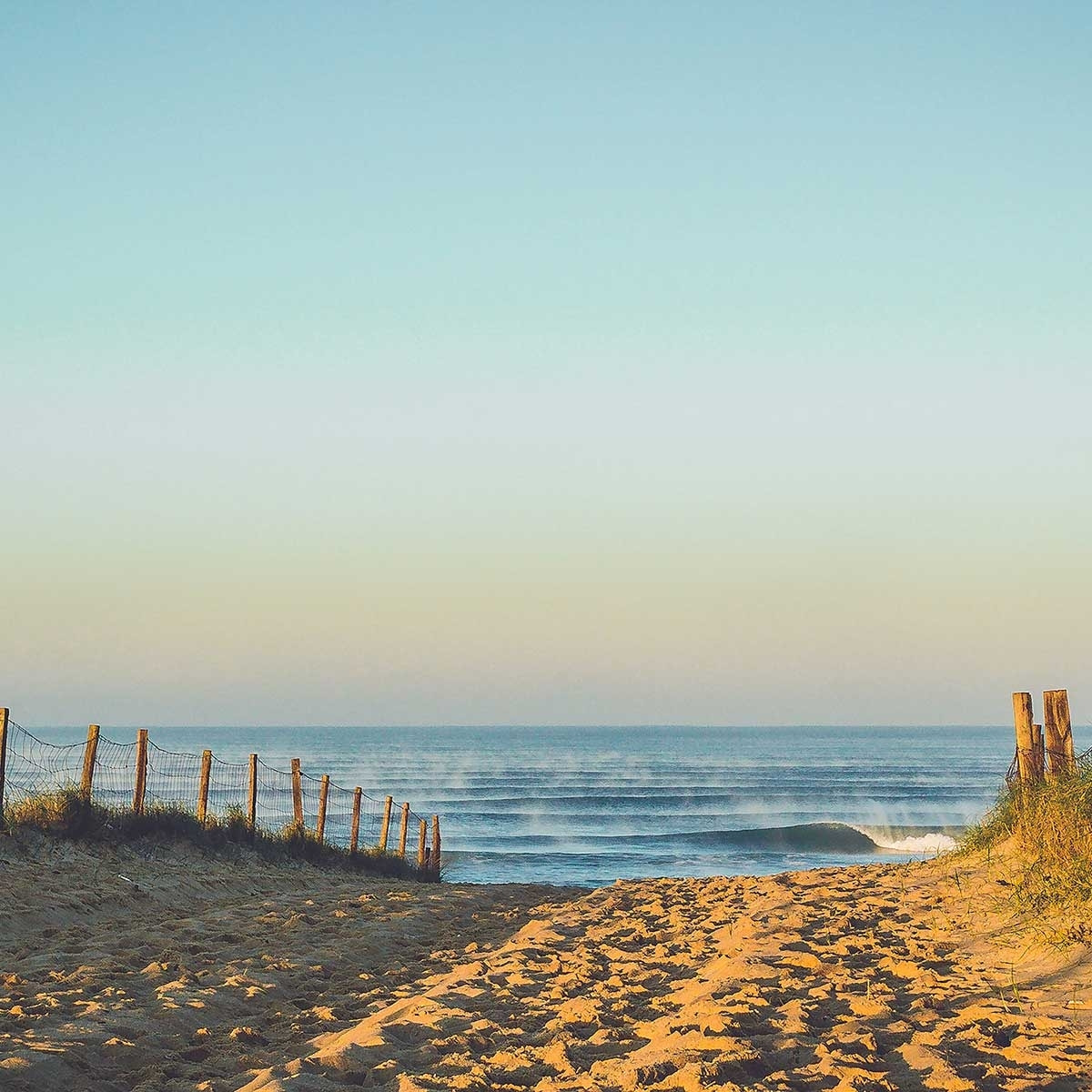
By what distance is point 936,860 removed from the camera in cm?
1184

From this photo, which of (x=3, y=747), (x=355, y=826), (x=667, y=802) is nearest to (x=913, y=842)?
(x=667, y=802)

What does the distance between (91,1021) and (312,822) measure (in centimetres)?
3413

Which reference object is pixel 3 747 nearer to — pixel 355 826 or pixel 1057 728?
pixel 355 826

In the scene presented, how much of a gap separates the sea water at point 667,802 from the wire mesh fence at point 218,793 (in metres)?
2.48

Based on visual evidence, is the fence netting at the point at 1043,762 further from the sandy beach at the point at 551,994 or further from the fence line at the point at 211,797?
the fence line at the point at 211,797

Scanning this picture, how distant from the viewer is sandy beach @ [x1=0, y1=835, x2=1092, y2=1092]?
4863 mm

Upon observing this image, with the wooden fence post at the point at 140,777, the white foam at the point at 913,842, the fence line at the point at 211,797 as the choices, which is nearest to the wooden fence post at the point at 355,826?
the fence line at the point at 211,797

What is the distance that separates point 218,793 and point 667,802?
64.4 ft

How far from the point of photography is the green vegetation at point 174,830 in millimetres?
13406

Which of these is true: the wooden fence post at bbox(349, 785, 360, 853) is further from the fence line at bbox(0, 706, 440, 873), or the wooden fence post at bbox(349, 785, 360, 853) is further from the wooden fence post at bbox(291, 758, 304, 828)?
the wooden fence post at bbox(291, 758, 304, 828)

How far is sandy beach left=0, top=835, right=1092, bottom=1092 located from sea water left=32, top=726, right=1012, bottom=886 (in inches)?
308

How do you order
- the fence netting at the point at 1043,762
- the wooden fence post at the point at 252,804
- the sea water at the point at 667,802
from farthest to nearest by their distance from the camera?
1. the sea water at the point at 667,802
2. the wooden fence post at the point at 252,804
3. the fence netting at the point at 1043,762

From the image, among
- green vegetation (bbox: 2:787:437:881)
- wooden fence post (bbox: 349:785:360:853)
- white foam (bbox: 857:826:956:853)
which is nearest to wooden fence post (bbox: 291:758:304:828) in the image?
green vegetation (bbox: 2:787:437:881)

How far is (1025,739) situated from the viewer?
10.9m
